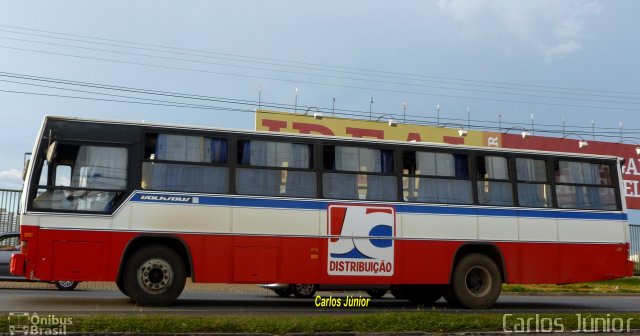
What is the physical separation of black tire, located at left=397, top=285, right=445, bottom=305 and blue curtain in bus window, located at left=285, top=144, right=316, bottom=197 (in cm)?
382

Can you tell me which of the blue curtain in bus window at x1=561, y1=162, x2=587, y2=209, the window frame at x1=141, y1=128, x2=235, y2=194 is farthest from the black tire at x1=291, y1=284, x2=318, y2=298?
the blue curtain in bus window at x1=561, y1=162, x2=587, y2=209

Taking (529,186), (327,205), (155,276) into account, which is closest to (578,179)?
(529,186)

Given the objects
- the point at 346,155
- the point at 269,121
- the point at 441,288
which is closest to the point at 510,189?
the point at 441,288

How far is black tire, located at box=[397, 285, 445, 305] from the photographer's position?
1366cm

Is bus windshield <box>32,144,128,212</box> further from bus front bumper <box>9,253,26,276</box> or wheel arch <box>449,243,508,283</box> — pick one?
wheel arch <box>449,243,508,283</box>

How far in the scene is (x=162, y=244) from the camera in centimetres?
1078

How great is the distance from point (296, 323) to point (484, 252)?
252 inches

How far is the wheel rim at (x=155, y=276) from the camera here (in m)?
10.4

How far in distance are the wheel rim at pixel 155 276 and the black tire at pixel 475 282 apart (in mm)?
5933

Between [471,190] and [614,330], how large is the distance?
4.68 m

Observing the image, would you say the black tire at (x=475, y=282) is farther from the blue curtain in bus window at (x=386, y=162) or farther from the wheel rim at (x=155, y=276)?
the wheel rim at (x=155, y=276)

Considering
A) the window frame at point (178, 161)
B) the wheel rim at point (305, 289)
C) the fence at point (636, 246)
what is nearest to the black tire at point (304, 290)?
the wheel rim at point (305, 289)

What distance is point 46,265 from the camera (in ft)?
32.8

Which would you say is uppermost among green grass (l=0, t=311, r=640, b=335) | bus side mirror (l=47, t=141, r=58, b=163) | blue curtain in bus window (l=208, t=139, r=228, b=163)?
blue curtain in bus window (l=208, t=139, r=228, b=163)
